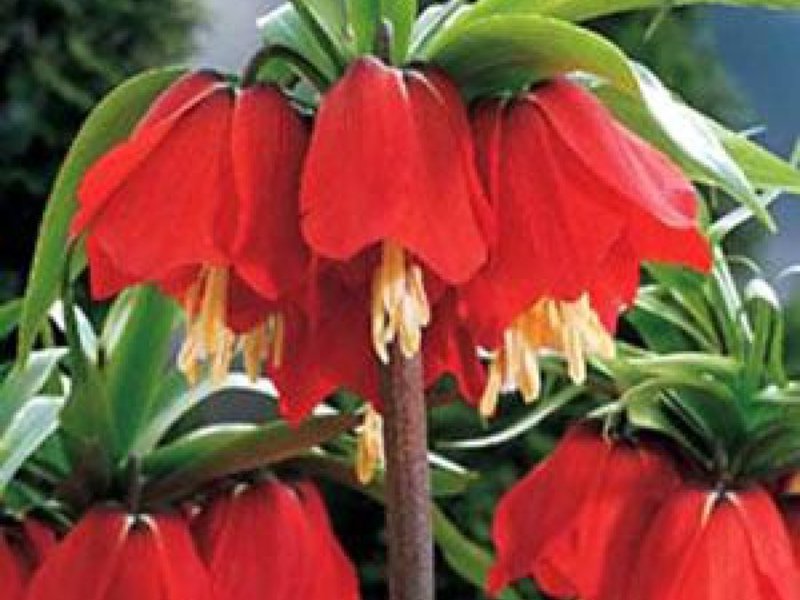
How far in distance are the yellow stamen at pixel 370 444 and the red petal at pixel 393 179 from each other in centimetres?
15

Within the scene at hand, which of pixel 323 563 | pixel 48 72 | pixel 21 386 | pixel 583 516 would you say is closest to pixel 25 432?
pixel 21 386

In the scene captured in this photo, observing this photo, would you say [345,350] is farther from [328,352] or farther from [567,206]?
[567,206]

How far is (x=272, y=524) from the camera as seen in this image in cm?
93

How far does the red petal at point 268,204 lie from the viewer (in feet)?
2.42

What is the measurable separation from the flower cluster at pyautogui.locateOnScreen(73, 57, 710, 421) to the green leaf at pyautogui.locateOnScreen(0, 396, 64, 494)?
0.43 ft

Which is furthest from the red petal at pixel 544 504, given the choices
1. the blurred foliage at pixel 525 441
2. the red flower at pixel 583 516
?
the blurred foliage at pixel 525 441

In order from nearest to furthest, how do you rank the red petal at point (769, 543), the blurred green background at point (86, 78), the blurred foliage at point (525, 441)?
the red petal at point (769, 543), the blurred foliage at point (525, 441), the blurred green background at point (86, 78)

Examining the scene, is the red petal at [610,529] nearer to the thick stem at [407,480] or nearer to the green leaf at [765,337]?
the green leaf at [765,337]

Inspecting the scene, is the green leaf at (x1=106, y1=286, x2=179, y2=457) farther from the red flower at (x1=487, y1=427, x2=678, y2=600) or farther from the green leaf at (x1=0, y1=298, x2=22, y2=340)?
the red flower at (x1=487, y1=427, x2=678, y2=600)

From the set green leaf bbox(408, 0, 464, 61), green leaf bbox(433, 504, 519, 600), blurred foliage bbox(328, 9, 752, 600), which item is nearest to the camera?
green leaf bbox(408, 0, 464, 61)

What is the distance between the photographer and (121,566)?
0.91 meters

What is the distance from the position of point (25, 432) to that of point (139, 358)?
9 centimetres

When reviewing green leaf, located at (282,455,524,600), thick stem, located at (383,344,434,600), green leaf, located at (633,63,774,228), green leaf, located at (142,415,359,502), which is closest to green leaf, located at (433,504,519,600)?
green leaf, located at (282,455,524,600)

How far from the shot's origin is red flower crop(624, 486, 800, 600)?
3.01ft
